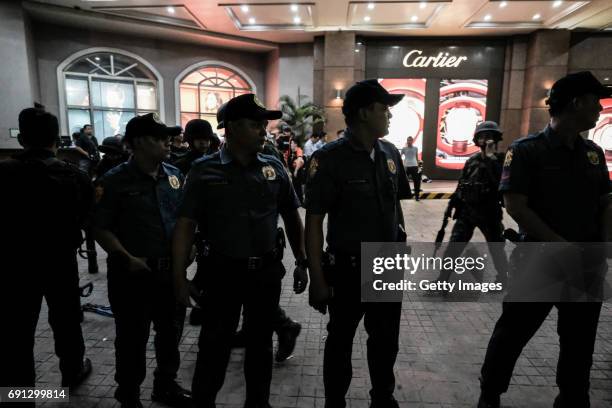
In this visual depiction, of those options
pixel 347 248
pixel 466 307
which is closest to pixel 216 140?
pixel 347 248

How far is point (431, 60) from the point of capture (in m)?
14.9

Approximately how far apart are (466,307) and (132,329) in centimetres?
322

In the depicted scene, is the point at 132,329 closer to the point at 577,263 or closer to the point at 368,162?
the point at 368,162

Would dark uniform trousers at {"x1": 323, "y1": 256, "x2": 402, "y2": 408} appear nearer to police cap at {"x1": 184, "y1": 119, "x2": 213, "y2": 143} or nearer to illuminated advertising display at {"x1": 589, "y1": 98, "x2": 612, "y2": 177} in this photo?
police cap at {"x1": 184, "y1": 119, "x2": 213, "y2": 143}

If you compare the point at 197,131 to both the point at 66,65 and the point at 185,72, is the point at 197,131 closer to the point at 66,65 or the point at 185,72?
the point at 66,65

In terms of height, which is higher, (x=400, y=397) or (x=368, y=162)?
(x=368, y=162)

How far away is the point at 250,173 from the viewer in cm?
215

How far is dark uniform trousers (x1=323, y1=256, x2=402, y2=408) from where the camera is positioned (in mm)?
2150

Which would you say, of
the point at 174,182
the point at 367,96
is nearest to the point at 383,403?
the point at 367,96

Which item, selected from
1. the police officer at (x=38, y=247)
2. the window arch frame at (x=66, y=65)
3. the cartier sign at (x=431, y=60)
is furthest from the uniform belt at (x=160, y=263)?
the cartier sign at (x=431, y=60)

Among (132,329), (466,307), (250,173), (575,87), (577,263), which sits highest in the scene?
(575,87)

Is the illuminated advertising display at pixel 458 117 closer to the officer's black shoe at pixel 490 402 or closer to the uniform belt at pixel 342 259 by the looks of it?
the officer's black shoe at pixel 490 402

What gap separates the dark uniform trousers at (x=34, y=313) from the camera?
87.2 inches

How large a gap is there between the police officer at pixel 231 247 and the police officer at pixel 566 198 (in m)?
1.32
